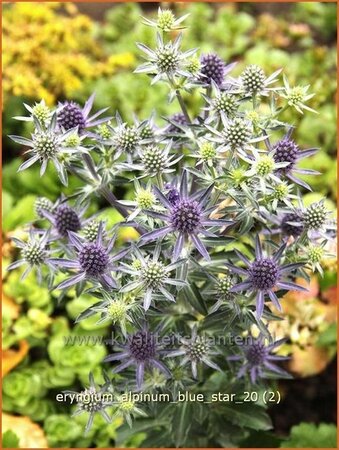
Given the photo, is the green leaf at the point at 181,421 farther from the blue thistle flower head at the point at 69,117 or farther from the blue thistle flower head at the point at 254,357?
the blue thistle flower head at the point at 69,117

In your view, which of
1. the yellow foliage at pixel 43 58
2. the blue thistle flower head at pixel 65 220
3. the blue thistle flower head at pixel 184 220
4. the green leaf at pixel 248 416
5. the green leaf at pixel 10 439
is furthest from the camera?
the yellow foliage at pixel 43 58

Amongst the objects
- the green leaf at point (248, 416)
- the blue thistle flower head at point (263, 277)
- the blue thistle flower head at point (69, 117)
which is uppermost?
the blue thistle flower head at point (69, 117)

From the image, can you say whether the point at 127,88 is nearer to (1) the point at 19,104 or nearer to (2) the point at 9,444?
(1) the point at 19,104

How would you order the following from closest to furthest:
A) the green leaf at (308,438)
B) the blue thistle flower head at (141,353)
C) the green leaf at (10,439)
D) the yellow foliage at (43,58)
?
the blue thistle flower head at (141,353) → the green leaf at (10,439) → the green leaf at (308,438) → the yellow foliage at (43,58)

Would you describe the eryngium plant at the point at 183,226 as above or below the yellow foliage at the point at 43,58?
below

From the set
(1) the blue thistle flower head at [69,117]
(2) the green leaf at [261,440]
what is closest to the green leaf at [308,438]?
(2) the green leaf at [261,440]

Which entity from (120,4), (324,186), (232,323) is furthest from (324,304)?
(120,4)
